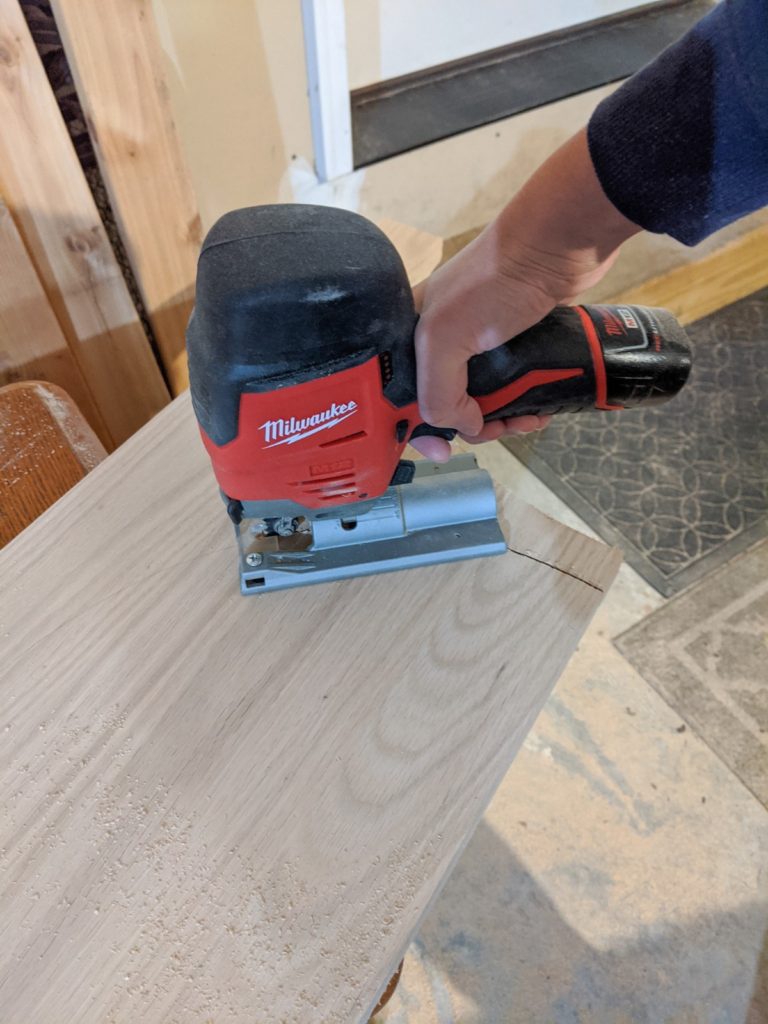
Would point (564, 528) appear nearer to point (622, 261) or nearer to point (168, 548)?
point (168, 548)

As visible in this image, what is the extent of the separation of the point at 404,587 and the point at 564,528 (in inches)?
8.2

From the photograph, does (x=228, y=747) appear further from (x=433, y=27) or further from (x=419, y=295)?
(x=433, y=27)

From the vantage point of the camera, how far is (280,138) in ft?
4.29

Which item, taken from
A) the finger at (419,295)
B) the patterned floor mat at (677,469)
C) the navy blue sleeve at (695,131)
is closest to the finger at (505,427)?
the finger at (419,295)

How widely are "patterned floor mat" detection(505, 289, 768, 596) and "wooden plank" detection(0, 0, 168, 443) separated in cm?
99

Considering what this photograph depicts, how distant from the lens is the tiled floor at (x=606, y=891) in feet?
3.74

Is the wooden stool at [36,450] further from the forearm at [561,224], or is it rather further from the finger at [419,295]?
the forearm at [561,224]

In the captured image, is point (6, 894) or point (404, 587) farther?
point (404, 587)

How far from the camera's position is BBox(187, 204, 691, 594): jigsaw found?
0.57m

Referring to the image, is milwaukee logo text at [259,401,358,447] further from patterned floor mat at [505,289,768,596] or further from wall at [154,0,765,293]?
patterned floor mat at [505,289,768,596]

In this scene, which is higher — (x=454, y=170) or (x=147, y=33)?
(x=147, y=33)

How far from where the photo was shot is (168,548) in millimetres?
816

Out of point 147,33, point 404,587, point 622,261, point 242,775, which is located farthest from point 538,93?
point 242,775

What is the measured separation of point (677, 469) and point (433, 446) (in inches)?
48.6
